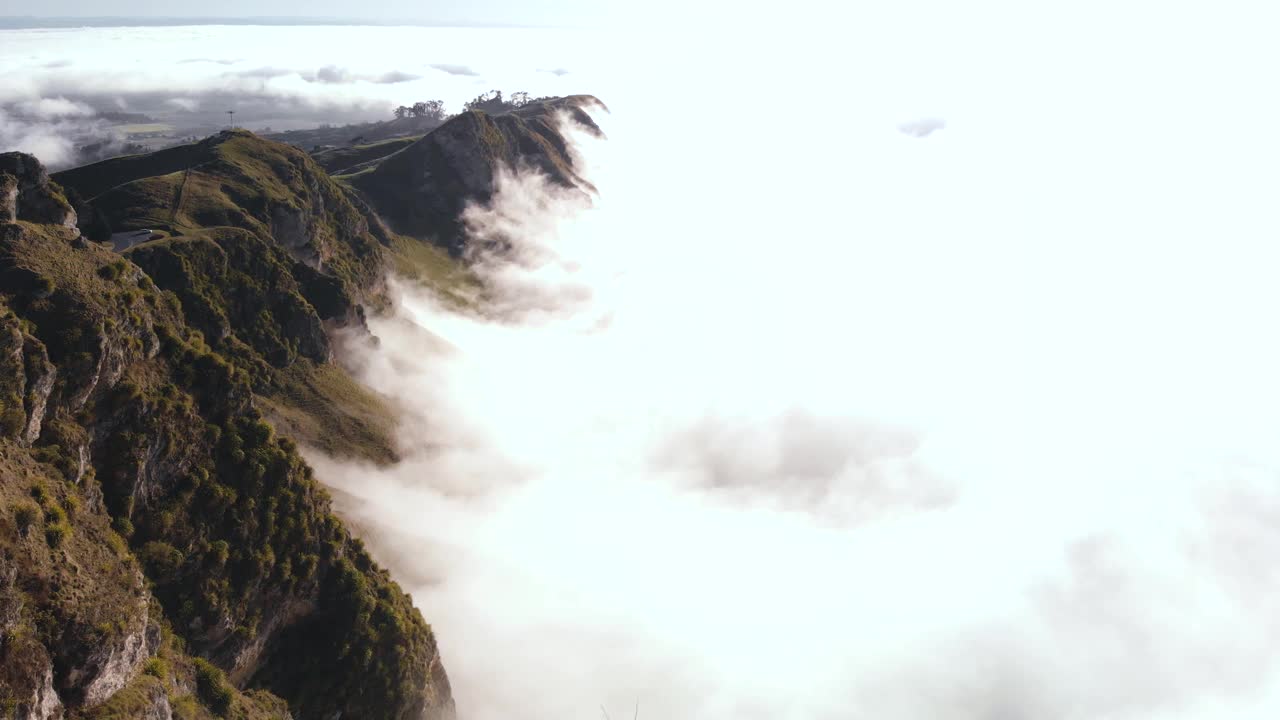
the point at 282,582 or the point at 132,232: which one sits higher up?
the point at 132,232

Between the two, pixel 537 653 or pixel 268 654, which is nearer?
pixel 268 654

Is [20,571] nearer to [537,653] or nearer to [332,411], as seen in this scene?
[332,411]

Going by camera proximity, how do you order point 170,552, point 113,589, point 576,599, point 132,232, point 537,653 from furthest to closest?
1. point 576,599
2. point 537,653
3. point 132,232
4. point 170,552
5. point 113,589

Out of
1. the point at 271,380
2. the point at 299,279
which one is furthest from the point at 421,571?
the point at 299,279

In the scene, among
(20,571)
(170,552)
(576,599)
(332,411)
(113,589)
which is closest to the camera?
(20,571)

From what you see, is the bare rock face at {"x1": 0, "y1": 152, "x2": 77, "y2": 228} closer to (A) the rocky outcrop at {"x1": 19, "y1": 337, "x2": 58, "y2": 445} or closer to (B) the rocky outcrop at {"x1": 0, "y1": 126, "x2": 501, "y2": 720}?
(B) the rocky outcrop at {"x1": 0, "y1": 126, "x2": 501, "y2": 720}

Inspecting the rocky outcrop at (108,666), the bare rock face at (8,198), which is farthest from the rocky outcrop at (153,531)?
the bare rock face at (8,198)

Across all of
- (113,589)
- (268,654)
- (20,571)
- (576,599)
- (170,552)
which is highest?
(20,571)

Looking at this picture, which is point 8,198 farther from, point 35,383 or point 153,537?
point 153,537
